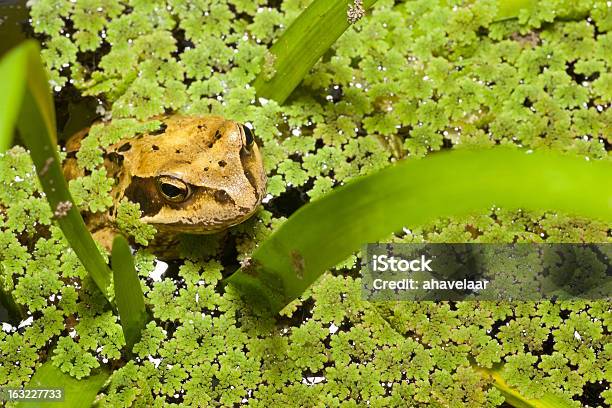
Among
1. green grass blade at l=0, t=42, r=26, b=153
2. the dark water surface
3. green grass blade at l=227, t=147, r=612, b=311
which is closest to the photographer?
green grass blade at l=0, t=42, r=26, b=153

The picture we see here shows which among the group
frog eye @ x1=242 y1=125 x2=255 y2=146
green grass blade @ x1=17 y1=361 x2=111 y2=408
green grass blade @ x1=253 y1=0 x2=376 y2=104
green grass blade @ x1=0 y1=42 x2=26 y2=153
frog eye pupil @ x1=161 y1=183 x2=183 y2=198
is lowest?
green grass blade @ x1=17 y1=361 x2=111 y2=408

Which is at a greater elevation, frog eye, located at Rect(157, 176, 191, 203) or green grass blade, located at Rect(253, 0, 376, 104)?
green grass blade, located at Rect(253, 0, 376, 104)

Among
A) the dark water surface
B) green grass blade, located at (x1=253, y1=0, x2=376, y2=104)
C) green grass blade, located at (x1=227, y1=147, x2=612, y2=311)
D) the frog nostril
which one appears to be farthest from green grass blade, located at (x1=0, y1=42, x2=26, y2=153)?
the dark water surface

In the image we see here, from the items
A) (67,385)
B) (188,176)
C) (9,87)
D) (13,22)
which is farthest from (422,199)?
(13,22)

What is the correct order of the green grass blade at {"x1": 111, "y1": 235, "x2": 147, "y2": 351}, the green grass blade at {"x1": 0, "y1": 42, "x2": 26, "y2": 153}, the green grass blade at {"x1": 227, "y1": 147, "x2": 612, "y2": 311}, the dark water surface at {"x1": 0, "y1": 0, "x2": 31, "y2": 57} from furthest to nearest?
the dark water surface at {"x1": 0, "y1": 0, "x2": 31, "y2": 57}
the green grass blade at {"x1": 111, "y1": 235, "x2": 147, "y2": 351}
the green grass blade at {"x1": 227, "y1": 147, "x2": 612, "y2": 311}
the green grass blade at {"x1": 0, "y1": 42, "x2": 26, "y2": 153}

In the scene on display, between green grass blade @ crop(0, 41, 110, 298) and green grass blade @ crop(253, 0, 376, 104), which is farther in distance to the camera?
green grass blade @ crop(253, 0, 376, 104)

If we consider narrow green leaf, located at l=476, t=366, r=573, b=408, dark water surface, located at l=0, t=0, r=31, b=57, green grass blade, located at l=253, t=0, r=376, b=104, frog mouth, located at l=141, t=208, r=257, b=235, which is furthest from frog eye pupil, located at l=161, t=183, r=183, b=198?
narrow green leaf, located at l=476, t=366, r=573, b=408

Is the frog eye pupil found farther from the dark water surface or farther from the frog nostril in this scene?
the dark water surface
